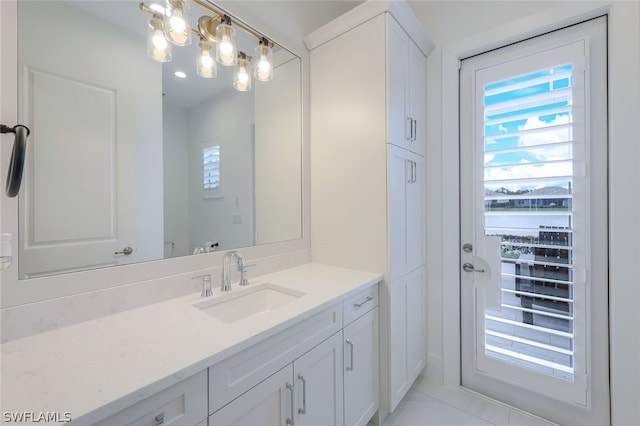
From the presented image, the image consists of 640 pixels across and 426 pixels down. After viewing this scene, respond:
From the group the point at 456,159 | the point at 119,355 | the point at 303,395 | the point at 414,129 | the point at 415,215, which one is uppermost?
the point at 414,129

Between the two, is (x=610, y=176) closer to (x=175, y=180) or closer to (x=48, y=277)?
(x=175, y=180)

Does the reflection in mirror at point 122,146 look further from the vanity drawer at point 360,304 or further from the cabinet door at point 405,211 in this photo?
the cabinet door at point 405,211

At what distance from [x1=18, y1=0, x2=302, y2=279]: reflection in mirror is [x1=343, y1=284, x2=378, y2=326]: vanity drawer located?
2.13ft

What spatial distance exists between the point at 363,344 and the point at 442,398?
2.86 ft

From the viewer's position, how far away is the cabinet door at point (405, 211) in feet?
4.96

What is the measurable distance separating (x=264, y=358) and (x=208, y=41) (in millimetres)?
1459

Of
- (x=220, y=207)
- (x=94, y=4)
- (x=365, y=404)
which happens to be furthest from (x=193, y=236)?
(x=365, y=404)

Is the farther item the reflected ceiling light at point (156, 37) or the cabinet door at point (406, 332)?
the cabinet door at point (406, 332)

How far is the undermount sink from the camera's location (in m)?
1.19

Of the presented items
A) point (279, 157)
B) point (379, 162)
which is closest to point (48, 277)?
point (279, 157)

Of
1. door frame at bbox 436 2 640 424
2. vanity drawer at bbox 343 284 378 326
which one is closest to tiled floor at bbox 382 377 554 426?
door frame at bbox 436 2 640 424

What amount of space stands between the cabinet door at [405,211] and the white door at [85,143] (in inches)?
46.3

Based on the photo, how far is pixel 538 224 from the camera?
1.55 meters

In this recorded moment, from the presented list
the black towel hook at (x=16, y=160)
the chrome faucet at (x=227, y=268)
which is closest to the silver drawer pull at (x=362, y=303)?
the chrome faucet at (x=227, y=268)
